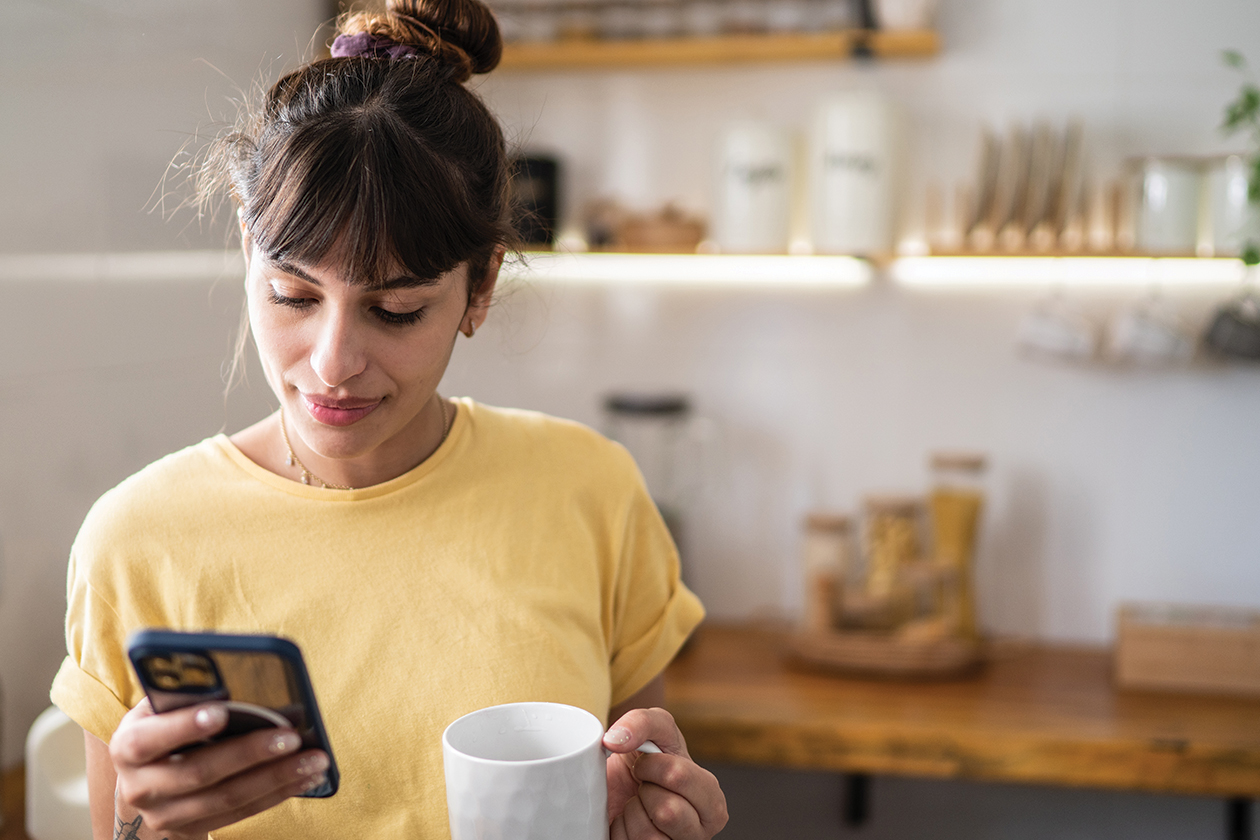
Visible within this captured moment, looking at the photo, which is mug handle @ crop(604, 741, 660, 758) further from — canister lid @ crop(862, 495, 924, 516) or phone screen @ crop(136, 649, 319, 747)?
canister lid @ crop(862, 495, 924, 516)

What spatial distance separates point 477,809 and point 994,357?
172 centimetres

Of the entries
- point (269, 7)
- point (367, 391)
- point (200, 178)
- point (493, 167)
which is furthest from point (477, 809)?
point (269, 7)

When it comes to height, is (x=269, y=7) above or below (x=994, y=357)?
above

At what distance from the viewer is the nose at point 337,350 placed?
64 cm

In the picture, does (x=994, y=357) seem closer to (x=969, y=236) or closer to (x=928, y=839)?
(x=969, y=236)

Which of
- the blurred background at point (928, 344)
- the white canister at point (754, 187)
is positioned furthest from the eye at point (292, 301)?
the white canister at point (754, 187)

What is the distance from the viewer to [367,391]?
2.21 ft

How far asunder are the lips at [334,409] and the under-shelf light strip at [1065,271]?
149 centimetres

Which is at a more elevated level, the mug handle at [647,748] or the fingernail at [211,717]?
the fingernail at [211,717]

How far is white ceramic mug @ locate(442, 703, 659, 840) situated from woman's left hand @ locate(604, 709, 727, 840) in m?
0.08

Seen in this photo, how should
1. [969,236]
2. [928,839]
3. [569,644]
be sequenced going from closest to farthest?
[569,644]
[969,236]
[928,839]

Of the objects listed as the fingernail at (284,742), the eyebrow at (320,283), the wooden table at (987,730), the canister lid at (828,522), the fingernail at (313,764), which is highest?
the eyebrow at (320,283)

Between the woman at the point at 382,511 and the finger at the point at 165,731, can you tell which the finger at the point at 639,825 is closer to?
the woman at the point at 382,511

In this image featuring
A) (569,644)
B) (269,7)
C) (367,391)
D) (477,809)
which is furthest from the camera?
(269,7)
